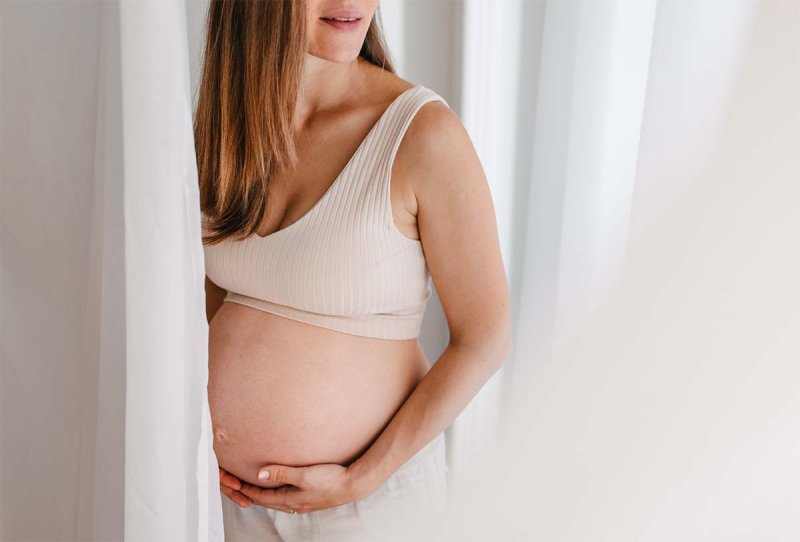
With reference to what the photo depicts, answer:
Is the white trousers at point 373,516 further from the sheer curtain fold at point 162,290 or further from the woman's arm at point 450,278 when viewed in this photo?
the sheer curtain fold at point 162,290

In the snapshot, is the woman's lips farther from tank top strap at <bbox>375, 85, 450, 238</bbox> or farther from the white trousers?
the white trousers

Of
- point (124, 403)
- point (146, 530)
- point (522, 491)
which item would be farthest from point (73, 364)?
point (522, 491)

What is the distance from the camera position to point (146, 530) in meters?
0.64

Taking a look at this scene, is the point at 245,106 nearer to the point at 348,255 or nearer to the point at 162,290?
the point at 348,255

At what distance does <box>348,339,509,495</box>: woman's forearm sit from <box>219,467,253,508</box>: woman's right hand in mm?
138

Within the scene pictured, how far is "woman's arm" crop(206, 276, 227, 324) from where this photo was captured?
1.11 metres

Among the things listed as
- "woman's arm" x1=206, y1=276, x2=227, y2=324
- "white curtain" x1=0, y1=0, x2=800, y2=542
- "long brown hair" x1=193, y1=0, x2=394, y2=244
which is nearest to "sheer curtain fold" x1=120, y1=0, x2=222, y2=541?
"white curtain" x1=0, y1=0, x2=800, y2=542

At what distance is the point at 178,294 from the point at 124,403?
0.43 feet

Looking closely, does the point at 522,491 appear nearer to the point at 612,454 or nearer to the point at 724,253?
the point at 612,454

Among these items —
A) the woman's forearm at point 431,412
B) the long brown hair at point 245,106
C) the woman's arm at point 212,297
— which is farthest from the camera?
the woman's arm at point 212,297

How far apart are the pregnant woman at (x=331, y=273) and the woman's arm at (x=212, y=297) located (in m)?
0.13

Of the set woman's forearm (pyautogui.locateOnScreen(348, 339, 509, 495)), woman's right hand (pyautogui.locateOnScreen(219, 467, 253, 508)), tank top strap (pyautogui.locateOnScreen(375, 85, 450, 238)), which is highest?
tank top strap (pyautogui.locateOnScreen(375, 85, 450, 238))

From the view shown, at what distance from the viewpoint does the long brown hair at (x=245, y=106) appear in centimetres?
81

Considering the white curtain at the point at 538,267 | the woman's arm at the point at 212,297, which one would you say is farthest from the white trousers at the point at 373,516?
the woman's arm at the point at 212,297
